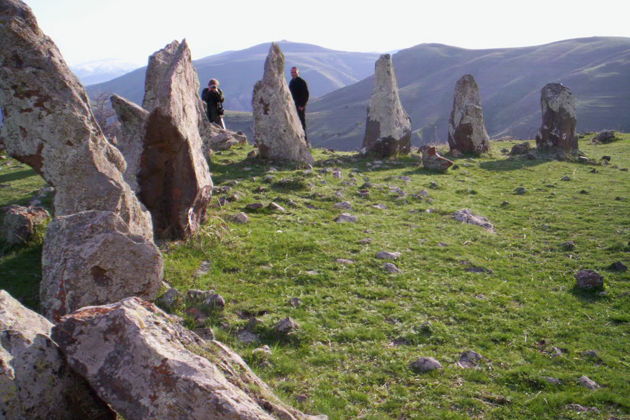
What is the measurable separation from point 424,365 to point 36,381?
409 cm

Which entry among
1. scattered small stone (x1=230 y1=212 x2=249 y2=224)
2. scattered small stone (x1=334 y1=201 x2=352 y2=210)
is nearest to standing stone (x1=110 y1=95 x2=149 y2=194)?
scattered small stone (x1=230 y1=212 x2=249 y2=224)

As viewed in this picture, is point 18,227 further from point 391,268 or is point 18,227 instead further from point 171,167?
point 391,268

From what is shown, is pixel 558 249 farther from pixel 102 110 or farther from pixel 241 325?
pixel 102 110

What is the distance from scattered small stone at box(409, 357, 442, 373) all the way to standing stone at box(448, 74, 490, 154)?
17.9 m

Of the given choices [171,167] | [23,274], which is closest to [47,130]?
[171,167]

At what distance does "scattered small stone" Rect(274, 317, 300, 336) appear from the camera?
22.1 ft

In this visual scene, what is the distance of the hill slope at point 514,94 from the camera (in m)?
105

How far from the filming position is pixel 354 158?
20500 millimetres

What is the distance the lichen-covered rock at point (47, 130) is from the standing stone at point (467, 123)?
58.0 ft

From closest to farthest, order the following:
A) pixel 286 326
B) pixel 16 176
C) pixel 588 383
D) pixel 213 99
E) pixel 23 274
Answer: pixel 588 383 → pixel 286 326 → pixel 23 274 → pixel 16 176 → pixel 213 99

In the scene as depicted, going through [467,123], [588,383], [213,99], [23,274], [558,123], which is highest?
[213,99]

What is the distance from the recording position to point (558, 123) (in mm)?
22406

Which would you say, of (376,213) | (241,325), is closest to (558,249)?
(376,213)

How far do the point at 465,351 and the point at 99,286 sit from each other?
180 inches
